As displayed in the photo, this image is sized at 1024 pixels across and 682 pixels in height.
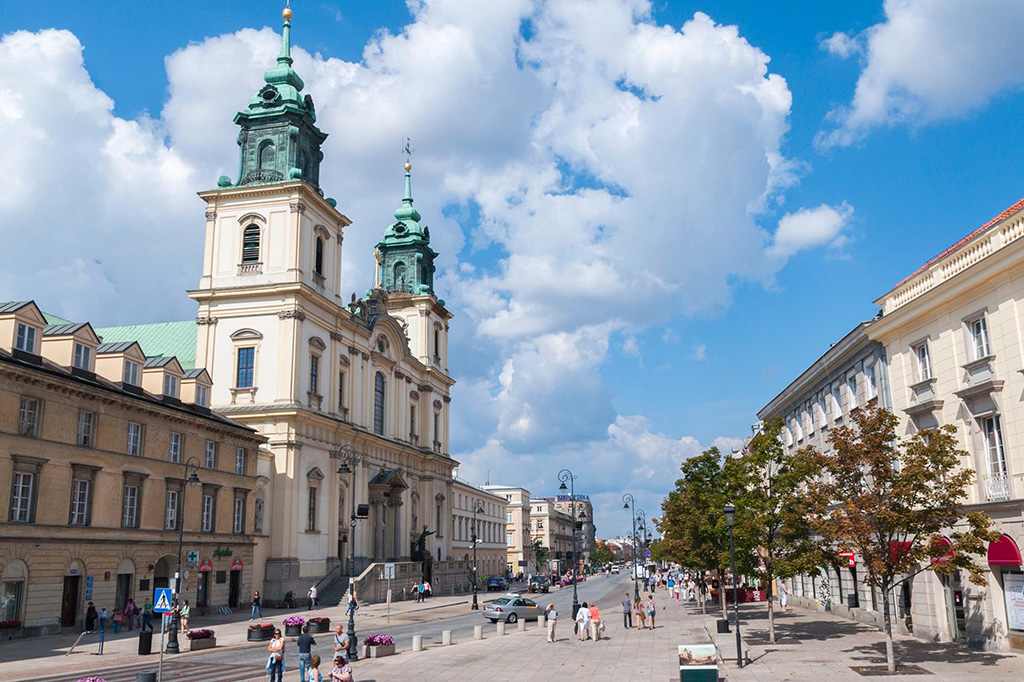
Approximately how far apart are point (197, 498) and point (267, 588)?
1102 centimetres

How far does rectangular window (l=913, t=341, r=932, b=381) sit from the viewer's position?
97.8ft

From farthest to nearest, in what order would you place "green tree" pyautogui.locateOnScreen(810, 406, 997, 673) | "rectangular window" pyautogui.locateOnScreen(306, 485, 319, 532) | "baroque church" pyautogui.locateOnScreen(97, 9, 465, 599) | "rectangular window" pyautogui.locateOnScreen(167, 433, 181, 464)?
"rectangular window" pyautogui.locateOnScreen(306, 485, 319, 532), "baroque church" pyautogui.locateOnScreen(97, 9, 465, 599), "rectangular window" pyautogui.locateOnScreen(167, 433, 181, 464), "green tree" pyautogui.locateOnScreen(810, 406, 997, 673)

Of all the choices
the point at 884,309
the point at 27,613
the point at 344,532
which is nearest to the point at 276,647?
the point at 27,613

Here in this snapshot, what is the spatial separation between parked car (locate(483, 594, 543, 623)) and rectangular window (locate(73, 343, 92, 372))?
24257 millimetres

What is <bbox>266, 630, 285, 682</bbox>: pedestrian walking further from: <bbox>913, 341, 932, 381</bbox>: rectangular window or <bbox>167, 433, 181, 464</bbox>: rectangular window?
<bbox>167, 433, 181, 464</bbox>: rectangular window

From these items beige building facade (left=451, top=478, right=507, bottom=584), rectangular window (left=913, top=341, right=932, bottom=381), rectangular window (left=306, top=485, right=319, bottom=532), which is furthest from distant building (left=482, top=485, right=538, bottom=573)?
rectangular window (left=913, top=341, right=932, bottom=381)

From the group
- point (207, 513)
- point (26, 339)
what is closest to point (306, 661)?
point (26, 339)

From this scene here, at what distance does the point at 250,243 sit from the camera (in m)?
61.1

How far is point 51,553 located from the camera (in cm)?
3491

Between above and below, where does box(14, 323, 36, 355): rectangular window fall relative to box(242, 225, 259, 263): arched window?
below

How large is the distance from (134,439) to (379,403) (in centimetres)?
3370

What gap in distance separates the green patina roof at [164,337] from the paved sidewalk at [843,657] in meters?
45.0

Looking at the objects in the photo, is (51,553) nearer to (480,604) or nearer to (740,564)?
(740,564)

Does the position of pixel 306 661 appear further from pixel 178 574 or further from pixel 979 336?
pixel 979 336
